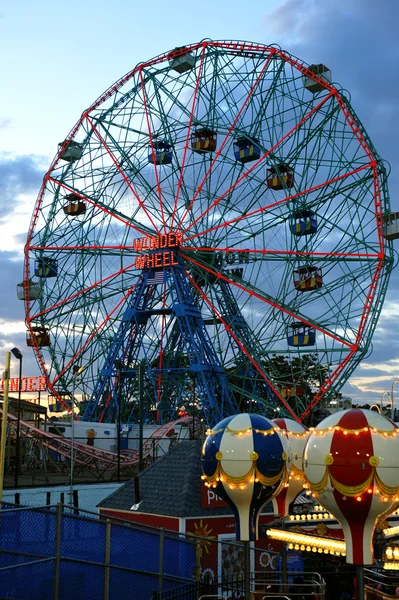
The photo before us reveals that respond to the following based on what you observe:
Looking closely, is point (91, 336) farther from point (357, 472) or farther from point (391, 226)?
point (357, 472)

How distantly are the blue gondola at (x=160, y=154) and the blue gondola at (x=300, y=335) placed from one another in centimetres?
1114

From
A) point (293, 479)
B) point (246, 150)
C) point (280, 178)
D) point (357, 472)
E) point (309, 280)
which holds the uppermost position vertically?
point (246, 150)

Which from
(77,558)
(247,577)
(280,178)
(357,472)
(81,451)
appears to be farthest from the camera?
(280,178)

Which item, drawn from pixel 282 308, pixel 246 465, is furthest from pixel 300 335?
pixel 246 465

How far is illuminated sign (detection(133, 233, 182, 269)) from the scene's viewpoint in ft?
140

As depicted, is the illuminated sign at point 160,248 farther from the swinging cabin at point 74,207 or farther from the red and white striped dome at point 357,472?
the red and white striped dome at point 357,472

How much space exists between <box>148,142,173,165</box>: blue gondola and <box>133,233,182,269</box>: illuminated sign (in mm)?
3846

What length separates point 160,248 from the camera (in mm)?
42875

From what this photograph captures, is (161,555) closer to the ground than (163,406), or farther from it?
closer to the ground

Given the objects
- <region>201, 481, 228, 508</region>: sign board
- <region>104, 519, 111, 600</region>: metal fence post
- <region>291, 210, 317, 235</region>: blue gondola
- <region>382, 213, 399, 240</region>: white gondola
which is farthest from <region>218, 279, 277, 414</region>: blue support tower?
<region>104, 519, 111, 600</region>: metal fence post

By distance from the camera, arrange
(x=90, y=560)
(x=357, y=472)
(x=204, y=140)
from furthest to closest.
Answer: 1. (x=204, y=140)
2. (x=90, y=560)
3. (x=357, y=472)

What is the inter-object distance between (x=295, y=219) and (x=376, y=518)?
27996mm

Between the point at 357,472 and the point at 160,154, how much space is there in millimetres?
33263

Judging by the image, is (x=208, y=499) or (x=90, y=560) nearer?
(x=90, y=560)
